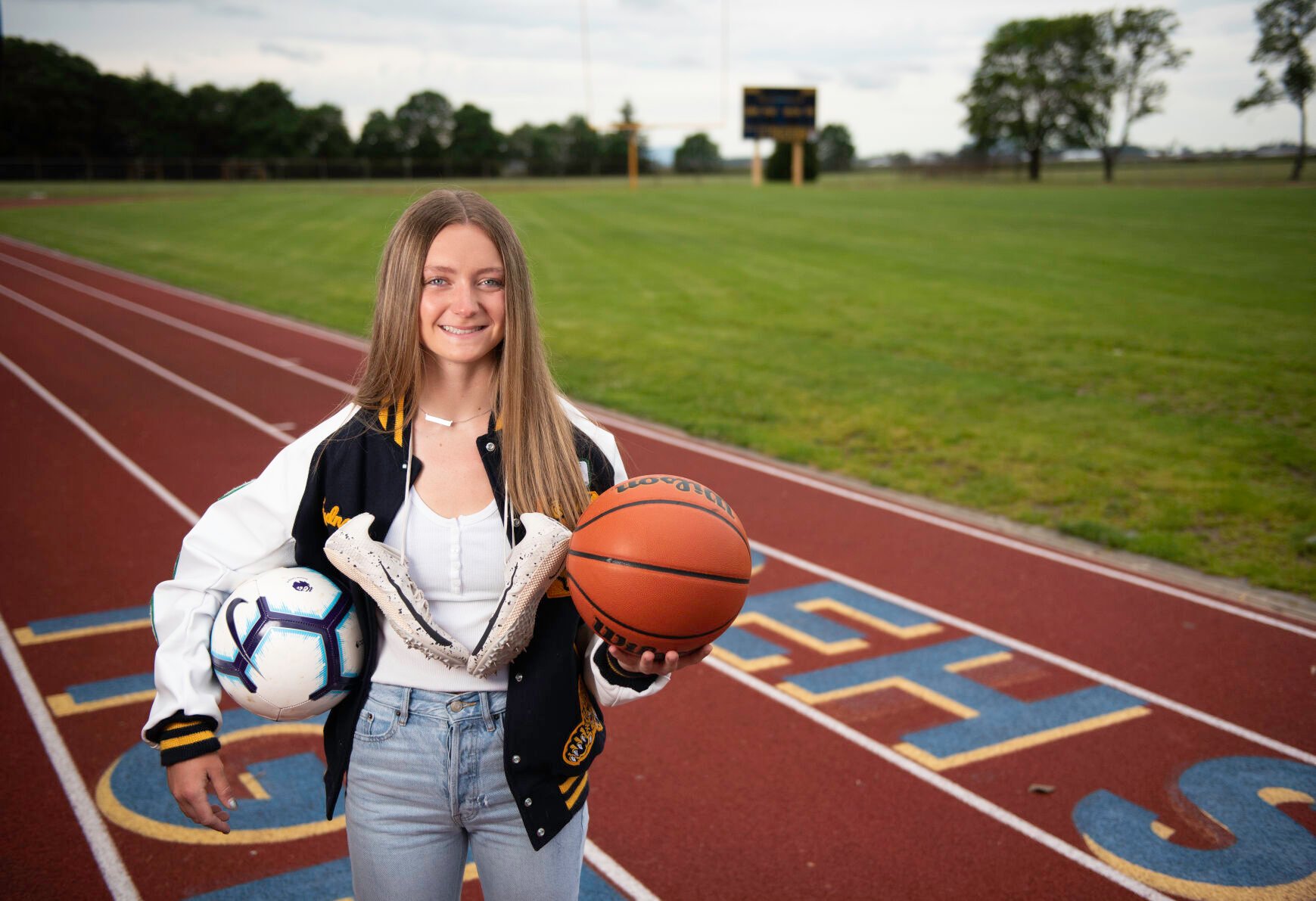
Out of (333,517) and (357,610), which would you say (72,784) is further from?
(333,517)

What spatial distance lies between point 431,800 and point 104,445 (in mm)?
9768

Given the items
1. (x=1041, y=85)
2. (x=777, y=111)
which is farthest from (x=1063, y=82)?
(x=777, y=111)

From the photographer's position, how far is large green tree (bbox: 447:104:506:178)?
7312cm

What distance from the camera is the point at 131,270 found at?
2525cm

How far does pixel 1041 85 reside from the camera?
2936 inches

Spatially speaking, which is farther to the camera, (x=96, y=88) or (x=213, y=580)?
(x=96, y=88)

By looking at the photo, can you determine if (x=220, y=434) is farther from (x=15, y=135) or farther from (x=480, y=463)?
(x=15, y=135)

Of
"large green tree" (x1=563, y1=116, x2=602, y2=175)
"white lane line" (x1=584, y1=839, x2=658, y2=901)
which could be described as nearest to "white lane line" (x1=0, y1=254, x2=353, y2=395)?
"white lane line" (x1=584, y1=839, x2=658, y2=901)

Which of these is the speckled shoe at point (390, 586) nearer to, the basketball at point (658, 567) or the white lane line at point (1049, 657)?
the basketball at point (658, 567)

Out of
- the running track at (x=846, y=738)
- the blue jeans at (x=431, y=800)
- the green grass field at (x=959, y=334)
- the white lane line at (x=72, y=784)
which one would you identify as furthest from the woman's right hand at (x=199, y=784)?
the white lane line at (x=72, y=784)

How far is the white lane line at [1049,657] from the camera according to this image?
5352mm

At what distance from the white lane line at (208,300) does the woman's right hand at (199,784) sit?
14.2 metres

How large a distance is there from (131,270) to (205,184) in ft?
131

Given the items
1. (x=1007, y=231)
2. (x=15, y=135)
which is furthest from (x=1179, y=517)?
(x=15, y=135)
